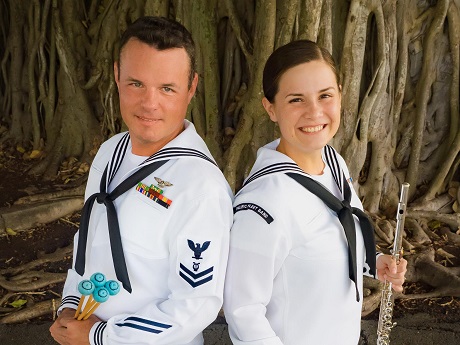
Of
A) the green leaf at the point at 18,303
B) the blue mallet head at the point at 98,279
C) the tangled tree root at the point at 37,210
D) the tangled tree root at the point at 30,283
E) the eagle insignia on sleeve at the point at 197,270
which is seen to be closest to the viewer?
the eagle insignia on sleeve at the point at 197,270

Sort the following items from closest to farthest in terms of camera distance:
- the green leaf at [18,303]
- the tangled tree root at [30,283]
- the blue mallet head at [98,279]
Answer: the blue mallet head at [98,279], the tangled tree root at [30,283], the green leaf at [18,303]

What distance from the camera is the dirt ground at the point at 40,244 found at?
371cm

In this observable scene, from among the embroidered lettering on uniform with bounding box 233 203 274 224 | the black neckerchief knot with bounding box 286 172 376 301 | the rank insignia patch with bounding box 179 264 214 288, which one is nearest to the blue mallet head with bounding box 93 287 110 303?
the rank insignia patch with bounding box 179 264 214 288

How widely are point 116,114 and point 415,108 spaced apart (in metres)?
2.49

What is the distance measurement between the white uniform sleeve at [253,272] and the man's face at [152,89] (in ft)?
1.26

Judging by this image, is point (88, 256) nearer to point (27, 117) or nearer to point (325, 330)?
point (325, 330)

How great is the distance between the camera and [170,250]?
168cm

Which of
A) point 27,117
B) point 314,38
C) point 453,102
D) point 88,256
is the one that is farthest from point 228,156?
point 27,117

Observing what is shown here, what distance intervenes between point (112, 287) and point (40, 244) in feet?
9.56

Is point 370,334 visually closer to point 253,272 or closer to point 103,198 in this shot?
point 253,272

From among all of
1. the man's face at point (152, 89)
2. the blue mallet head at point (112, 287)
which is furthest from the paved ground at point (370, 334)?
the man's face at point (152, 89)

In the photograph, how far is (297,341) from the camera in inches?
70.0

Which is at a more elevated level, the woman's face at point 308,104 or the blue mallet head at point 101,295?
the woman's face at point 308,104

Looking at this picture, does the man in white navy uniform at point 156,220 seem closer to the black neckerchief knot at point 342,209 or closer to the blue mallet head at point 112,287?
the blue mallet head at point 112,287
